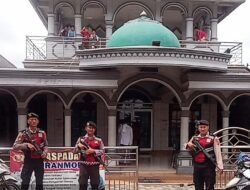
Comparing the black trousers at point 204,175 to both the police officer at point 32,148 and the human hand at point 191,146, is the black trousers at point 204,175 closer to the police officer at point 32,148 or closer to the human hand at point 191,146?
the human hand at point 191,146

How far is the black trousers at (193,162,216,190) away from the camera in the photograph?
756 centimetres

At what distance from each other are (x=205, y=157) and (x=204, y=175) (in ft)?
1.22

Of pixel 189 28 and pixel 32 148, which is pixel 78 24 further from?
pixel 32 148

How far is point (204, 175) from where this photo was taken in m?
7.63

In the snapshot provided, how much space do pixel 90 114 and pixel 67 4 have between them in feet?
18.4

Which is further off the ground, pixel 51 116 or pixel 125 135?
pixel 51 116

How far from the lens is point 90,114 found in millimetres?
18297

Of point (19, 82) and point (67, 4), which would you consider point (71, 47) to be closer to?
point (67, 4)

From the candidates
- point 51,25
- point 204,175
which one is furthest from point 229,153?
point 51,25

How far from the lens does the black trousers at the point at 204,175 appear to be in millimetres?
7562

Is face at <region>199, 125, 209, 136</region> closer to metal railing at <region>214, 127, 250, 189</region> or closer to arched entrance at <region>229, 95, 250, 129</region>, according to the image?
metal railing at <region>214, 127, 250, 189</region>

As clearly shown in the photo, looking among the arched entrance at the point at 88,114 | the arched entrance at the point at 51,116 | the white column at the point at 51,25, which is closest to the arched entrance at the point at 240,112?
the arched entrance at the point at 88,114

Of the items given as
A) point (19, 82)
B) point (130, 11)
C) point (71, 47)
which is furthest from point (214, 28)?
point (19, 82)

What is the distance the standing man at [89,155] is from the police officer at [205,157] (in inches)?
65.3
